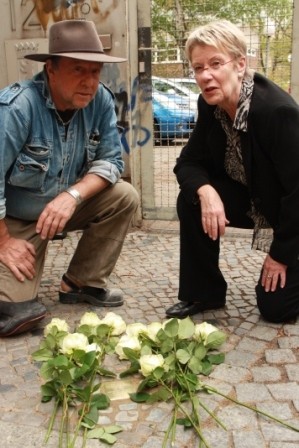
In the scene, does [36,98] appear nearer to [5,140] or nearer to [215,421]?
[5,140]

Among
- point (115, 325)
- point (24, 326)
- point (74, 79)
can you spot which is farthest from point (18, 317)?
point (74, 79)

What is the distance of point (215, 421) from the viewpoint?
2.38 metres

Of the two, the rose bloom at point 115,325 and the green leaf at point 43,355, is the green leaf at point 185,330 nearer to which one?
the rose bloom at point 115,325

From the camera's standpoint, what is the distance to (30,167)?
10.4 ft

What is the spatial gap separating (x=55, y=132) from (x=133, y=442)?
5.77 ft

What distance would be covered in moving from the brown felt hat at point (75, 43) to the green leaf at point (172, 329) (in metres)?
1.42

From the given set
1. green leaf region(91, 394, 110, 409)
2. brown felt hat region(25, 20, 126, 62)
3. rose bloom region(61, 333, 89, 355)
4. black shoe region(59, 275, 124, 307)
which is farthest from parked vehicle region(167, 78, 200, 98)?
green leaf region(91, 394, 110, 409)

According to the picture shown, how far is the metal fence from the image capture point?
15.7 feet

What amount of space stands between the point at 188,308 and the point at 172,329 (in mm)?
716

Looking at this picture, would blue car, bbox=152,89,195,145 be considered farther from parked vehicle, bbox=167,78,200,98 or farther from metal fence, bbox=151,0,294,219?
parked vehicle, bbox=167,78,200,98

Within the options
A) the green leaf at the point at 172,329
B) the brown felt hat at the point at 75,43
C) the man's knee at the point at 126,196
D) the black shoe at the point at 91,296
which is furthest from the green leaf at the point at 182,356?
the brown felt hat at the point at 75,43

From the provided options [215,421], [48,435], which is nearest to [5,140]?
[48,435]

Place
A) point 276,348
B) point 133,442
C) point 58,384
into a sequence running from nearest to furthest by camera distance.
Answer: point 133,442, point 58,384, point 276,348

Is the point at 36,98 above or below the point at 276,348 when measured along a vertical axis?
above
